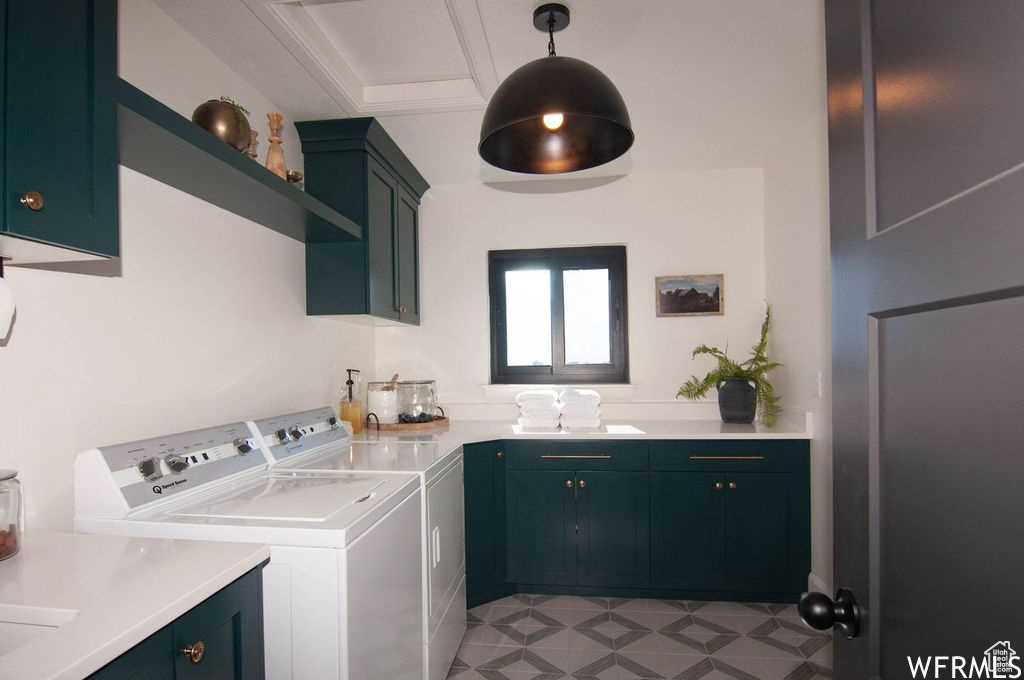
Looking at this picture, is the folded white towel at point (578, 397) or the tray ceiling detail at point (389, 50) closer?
the tray ceiling detail at point (389, 50)

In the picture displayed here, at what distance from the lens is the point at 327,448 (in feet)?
7.78

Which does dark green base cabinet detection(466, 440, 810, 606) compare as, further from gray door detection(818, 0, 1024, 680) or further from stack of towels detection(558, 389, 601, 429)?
gray door detection(818, 0, 1024, 680)

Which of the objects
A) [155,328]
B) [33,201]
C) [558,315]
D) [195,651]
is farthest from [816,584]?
[33,201]

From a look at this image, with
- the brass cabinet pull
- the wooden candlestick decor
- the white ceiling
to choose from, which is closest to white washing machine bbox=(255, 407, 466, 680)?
the wooden candlestick decor

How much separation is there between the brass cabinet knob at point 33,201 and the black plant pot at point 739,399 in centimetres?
296

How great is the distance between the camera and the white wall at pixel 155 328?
136cm

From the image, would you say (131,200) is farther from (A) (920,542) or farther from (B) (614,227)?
(B) (614,227)

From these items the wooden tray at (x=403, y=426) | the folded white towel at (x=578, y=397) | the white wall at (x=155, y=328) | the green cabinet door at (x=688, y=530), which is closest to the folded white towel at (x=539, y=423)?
the folded white towel at (x=578, y=397)

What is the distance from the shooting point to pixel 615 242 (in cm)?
347

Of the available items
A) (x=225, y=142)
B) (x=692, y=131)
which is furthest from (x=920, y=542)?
(x=692, y=131)

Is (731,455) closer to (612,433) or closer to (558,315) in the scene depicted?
(612,433)

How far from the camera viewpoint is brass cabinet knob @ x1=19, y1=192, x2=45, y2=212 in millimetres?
977

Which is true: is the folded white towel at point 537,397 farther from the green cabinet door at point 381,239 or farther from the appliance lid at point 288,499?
the appliance lid at point 288,499

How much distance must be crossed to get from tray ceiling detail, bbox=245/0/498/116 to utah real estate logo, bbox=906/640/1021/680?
1.97 m
